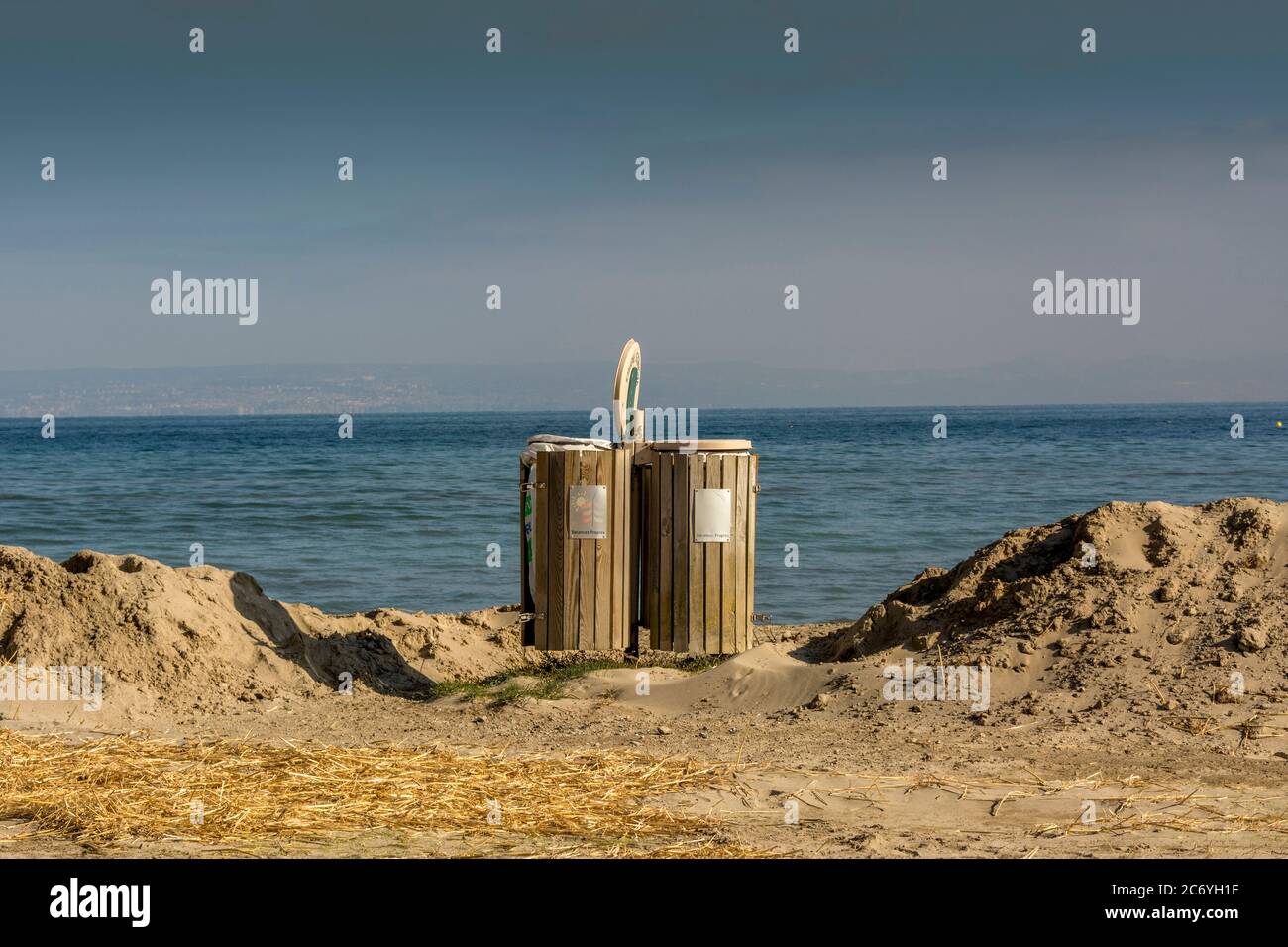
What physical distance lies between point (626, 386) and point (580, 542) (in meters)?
1.08

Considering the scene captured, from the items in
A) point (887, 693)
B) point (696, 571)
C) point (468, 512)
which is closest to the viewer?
point (887, 693)

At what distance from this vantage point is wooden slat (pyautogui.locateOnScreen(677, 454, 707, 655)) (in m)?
→ 7.39

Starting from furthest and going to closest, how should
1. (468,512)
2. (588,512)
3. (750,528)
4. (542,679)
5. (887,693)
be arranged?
Result: (468,512)
(542,679)
(750,528)
(588,512)
(887,693)

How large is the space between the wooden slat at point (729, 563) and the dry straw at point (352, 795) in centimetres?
186

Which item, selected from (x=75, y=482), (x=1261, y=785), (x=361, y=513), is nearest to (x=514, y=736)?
(x=1261, y=785)

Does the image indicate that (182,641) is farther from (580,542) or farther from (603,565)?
(603,565)

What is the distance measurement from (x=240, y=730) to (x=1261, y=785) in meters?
5.05

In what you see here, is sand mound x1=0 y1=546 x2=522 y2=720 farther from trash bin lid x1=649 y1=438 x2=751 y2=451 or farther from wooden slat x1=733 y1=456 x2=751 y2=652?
trash bin lid x1=649 y1=438 x2=751 y2=451

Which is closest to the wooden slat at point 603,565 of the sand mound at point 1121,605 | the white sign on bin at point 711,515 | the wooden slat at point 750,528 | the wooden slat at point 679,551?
the wooden slat at point 679,551

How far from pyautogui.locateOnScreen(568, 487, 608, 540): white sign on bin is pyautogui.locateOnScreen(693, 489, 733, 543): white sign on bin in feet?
1.84

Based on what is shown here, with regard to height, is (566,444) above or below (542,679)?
above

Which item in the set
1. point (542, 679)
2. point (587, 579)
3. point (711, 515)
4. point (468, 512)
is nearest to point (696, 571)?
point (711, 515)

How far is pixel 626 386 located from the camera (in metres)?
7.78
